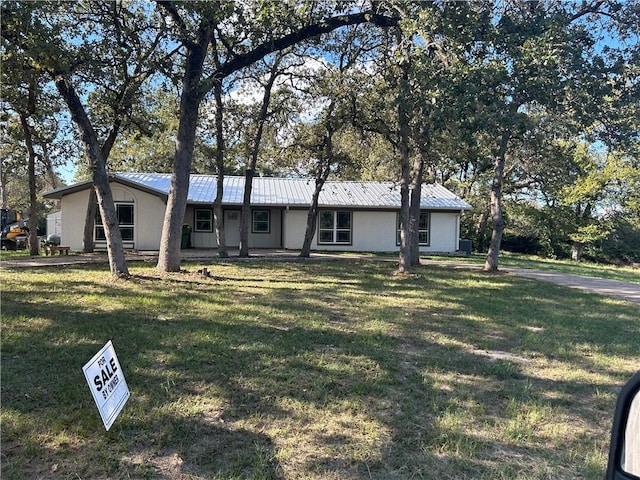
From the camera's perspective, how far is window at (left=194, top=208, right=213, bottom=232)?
21.6 metres

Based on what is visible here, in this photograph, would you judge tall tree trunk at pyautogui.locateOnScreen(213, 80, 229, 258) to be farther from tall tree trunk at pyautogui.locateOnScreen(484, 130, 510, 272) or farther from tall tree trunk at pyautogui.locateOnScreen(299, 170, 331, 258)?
tall tree trunk at pyautogui.locateOnScreen(484, 130, 510, 272)

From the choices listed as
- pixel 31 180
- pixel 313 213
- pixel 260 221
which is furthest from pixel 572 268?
pixel 31 180

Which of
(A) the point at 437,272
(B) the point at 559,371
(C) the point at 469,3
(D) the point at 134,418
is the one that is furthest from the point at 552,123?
(D) the point at 134,418

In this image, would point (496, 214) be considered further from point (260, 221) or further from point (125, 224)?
point (125, 224)

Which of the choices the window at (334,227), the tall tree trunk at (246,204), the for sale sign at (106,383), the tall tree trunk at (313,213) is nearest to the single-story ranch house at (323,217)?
the window at (334,227)

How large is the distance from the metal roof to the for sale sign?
17342mm

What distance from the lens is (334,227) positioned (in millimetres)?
22016

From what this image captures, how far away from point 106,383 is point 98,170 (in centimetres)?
789

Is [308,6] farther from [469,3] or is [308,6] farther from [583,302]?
[583,302]

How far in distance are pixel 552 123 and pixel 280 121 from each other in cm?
908

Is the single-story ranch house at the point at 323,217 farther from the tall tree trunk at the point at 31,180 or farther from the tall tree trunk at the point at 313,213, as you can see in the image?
the tall tree trunk at the point at 31,180

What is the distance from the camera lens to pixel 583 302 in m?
9.27

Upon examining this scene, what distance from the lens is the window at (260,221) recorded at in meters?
22.5

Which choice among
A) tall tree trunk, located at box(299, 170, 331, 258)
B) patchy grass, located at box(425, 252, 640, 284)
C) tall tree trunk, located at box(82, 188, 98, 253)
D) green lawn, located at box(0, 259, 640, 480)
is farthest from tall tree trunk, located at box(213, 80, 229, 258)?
patchy grass, located at box(425, 252, 640, 284)
